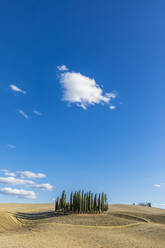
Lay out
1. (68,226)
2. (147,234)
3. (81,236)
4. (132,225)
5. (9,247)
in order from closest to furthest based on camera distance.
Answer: (9,247) → (81,236) → (147,234) → (68,226) → (132,225)

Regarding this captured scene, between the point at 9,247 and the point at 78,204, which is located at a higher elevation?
the point at 78,204

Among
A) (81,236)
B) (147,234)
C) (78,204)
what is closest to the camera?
(81,236)

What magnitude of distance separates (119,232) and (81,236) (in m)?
6.00

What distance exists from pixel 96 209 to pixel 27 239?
937 inches

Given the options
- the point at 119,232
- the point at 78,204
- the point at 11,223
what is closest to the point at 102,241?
the point at 119,232

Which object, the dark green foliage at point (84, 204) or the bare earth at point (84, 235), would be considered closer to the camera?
the bare earth at point (84, 235)

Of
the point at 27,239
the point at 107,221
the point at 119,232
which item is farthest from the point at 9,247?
the point at 107,221

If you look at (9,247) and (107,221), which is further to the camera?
(107,221)

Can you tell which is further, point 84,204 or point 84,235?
point 84,204

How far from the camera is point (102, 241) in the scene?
22.5m

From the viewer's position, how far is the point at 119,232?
27531mm

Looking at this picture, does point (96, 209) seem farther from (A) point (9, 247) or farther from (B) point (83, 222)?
(A) point (9, 247)

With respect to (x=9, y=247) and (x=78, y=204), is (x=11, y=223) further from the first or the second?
(x=9, y=247)

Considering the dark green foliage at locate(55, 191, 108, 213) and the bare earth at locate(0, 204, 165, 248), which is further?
the dark green foliage at locate(55, 191, 108, 213)
